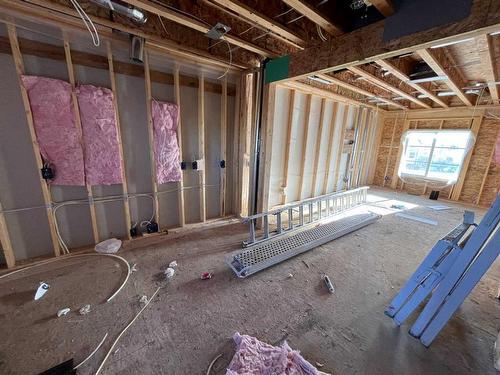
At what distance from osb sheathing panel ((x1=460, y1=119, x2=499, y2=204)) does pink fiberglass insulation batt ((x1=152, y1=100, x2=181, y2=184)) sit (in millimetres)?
7140

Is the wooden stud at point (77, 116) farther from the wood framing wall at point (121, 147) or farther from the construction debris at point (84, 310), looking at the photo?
the construction debris at point (84, 310)

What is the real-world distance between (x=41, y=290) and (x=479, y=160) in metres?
8.53

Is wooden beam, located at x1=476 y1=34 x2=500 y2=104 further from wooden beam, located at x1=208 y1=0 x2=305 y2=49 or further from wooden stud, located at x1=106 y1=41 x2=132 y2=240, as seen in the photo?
wooden stud, located at x1=106 y1=41 x2=132 y2=240

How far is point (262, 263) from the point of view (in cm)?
231

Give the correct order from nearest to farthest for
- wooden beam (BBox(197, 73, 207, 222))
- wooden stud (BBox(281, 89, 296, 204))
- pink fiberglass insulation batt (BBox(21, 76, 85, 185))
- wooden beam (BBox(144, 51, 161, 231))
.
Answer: pink fiberglass insulation batt (BBox(21, 76, 85, 185))
wooden beam (BBox(144, 51, 161, 231))
wooden beam (BBox(197, 73, 207, 222))
wooden stud (BBox(281, 89, 296, 204))

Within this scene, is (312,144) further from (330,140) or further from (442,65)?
(442,65)

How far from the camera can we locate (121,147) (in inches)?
101

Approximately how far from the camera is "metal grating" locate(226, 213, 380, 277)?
2.28m

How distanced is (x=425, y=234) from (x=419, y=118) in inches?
167

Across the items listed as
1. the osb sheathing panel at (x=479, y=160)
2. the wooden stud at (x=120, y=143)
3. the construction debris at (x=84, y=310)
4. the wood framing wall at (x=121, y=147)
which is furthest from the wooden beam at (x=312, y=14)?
the osb sheathing panel at (x=479, y=160)

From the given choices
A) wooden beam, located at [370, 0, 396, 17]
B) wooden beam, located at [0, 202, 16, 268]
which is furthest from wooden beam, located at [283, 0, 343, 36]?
wooden beam, located at [0, 202, 16, 268]

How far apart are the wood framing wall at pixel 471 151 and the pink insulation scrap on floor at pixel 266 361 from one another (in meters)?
6.78

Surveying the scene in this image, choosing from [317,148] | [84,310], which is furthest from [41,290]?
[317,148]

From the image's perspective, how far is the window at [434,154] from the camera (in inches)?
212
